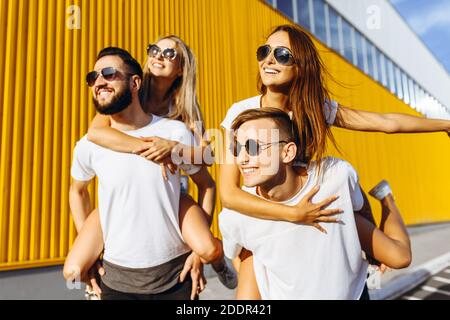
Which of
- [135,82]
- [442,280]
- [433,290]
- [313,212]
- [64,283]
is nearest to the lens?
[313,212]

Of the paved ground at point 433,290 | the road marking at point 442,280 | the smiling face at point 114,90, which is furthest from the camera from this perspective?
the road marking at point 442,280

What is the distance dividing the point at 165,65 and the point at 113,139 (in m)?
0.42

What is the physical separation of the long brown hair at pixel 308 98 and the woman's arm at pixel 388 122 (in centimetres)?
11

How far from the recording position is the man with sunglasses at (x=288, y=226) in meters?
1.39

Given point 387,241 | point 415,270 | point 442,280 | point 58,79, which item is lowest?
point 442,280

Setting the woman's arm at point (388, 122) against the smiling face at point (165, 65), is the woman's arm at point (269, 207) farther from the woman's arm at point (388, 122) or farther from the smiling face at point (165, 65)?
the smiling face at point (165, 65)

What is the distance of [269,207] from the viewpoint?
1362 mm

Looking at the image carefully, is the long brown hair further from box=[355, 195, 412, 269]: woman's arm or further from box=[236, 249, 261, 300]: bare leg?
box=[236, 249, 261, 300]: bare leg

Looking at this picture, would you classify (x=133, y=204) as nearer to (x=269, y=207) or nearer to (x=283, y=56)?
(x=269, y=207)

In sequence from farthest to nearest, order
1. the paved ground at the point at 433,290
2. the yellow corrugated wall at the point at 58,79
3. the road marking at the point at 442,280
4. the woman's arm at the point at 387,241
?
1. the road marking at the point at 442,280
2. the paved ground at the point at 433,290
3. the yellow corrugated wall at the point at 58,79
4. the woman's arm at the point at 387,241

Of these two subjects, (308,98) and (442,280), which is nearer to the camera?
(308,98)

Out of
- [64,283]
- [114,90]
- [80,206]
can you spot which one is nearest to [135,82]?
[114,90]

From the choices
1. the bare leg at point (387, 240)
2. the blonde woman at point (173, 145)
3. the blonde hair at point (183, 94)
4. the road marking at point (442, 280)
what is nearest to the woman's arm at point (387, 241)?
the bare leg at point (387, 240)
